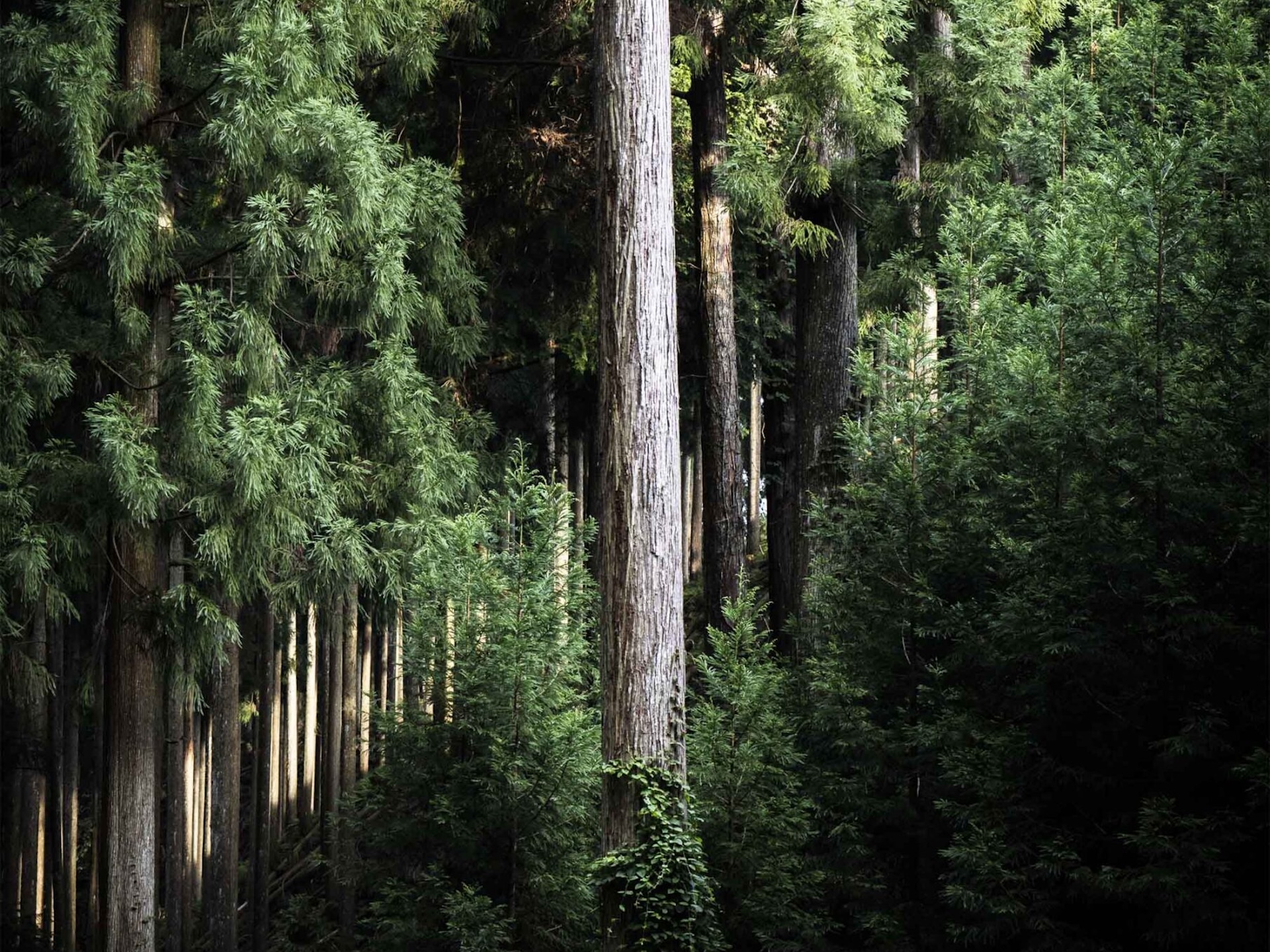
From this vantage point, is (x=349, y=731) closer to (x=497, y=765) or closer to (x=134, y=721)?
(x=134, y=721)

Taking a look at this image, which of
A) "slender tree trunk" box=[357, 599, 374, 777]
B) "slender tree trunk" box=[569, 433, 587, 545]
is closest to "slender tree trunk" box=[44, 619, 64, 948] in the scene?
"slender tree trunk" box=[357, 599, 374, 777]

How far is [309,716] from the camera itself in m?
16.8

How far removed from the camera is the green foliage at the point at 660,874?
704cm

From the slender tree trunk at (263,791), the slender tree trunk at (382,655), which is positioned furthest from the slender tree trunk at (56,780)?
the slender tree trunk at (382,655)

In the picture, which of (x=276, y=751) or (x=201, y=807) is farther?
(x=276, y=751)

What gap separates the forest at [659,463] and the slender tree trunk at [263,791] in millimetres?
65

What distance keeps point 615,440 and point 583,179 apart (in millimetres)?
6475

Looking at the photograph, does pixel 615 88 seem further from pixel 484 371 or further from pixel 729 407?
pixel 484 371

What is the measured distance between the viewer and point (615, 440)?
24.9 ft

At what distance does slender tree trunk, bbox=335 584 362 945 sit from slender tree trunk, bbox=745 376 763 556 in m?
8.81

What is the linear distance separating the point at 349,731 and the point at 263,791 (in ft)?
4.97

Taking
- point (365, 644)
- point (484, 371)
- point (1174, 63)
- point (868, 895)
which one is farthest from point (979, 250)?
point (365, 644)

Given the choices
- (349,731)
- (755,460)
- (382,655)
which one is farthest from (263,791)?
(755,460)

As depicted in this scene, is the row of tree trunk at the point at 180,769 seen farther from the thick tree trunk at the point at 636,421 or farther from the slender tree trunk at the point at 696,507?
the slender tree trunk at the point at 696,507
